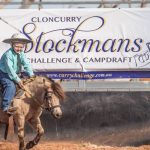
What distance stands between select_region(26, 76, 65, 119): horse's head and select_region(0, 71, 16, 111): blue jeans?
15.2 inches

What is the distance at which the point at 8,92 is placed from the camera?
480 inches

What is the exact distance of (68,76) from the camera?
14.3 metres

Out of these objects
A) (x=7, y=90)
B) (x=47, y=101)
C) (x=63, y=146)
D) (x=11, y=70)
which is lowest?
(x=63, y=146)

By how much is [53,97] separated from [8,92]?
2.90 feet

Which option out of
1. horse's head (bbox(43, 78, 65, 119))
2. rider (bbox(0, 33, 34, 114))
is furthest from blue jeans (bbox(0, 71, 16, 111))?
horse's head (bbox(43, 78, 65, 119))

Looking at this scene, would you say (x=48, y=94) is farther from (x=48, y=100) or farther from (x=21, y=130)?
(x=21, y=130)

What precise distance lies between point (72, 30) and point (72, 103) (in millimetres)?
1664

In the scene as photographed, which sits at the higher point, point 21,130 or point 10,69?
point 10,69

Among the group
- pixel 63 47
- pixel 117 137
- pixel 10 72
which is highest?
pixel 63 47

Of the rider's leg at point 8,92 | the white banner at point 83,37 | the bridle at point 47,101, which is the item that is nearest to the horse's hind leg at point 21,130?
the rider's leg at point 8,92

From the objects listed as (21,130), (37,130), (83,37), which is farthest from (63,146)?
(83,37)

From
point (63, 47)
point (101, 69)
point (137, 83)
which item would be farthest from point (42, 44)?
point (137, 83)

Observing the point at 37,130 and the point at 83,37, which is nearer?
the point at 37,130

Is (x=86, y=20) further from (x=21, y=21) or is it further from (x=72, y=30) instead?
(x=21, y=21)
